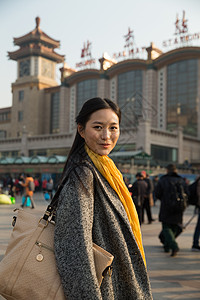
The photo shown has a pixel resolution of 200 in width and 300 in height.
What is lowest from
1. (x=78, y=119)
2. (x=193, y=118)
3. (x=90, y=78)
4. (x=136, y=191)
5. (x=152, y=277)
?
(x=152, y=277)

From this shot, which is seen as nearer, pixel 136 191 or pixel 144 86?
pixel 136 191

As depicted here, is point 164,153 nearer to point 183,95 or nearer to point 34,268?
point 183,95

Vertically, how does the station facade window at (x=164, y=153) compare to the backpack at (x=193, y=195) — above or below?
above

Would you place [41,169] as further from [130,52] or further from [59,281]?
[59,281]

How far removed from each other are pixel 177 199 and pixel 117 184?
16.9 feet

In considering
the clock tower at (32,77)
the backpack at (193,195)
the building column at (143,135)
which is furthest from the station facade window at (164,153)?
the backpack at (193,195)

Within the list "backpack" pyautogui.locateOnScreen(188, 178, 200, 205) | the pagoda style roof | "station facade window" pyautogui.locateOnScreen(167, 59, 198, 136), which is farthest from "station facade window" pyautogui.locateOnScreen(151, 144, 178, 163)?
the pagoda style roof

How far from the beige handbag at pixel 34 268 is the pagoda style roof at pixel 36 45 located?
73316 millimetres

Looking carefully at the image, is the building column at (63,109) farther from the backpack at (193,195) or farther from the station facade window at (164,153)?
the backpack at (193,195)

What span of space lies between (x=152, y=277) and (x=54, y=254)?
3671mm

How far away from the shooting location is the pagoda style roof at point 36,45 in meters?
71.2

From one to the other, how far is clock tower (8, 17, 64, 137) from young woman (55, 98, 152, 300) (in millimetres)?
64274

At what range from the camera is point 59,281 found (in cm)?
149

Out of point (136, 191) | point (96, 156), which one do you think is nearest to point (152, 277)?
point (96, 156)
